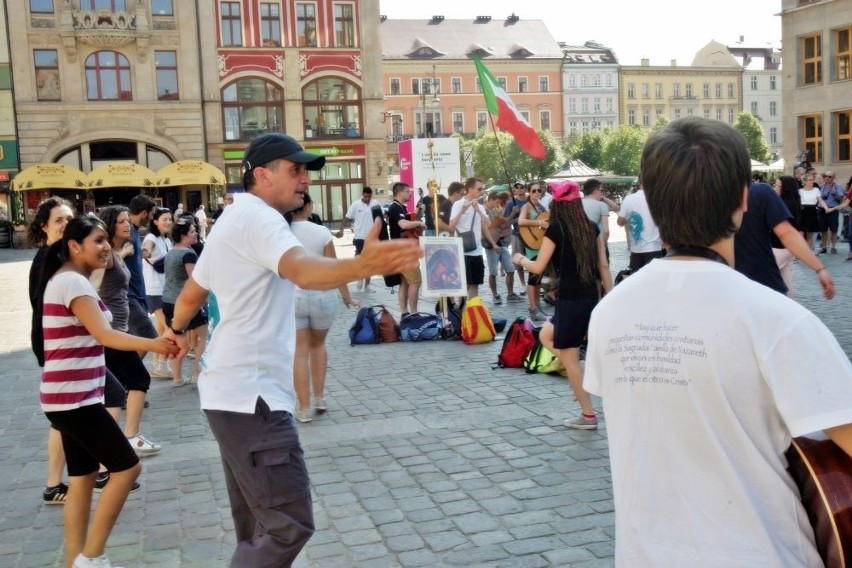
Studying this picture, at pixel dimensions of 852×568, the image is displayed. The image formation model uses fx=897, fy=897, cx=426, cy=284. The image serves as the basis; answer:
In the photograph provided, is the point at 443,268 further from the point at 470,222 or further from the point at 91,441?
the point at 91,441

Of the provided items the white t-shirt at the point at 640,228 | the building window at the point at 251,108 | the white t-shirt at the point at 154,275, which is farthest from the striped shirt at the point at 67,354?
the building window at the point at 251,108

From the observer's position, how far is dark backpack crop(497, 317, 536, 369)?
902 cm

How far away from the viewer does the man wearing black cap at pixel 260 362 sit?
10.1ft

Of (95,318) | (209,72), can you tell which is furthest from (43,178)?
(95,318)

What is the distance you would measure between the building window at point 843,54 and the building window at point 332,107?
22823 mm

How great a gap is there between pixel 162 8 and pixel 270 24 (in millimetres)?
5393

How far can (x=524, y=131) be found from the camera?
478 inches

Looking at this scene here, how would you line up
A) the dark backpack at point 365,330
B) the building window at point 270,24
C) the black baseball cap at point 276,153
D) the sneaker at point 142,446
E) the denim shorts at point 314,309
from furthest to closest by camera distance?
1. the building window at point 270,24
2. the dark backpack at point 365,330
3. the denim shorts at point 314,309
4. the sneaker at point 142,446
5. the black baseball cap at point 276,153

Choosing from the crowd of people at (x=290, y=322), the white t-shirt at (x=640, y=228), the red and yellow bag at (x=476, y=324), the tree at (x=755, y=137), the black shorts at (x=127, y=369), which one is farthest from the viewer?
the tree at (x=755, y=137)

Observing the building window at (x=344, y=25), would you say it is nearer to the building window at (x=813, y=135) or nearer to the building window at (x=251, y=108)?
the building window at (x=251, y=108)

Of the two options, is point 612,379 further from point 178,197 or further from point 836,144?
point 178,197

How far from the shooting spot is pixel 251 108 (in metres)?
45.6

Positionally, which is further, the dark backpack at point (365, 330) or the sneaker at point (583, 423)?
the dark backpack at point (365, 330)

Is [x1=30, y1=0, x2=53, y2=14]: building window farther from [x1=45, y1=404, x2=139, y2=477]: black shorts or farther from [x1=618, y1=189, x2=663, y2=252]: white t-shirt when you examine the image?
[x1=45, y1=404, x2=139, y2=477]: black shorts
